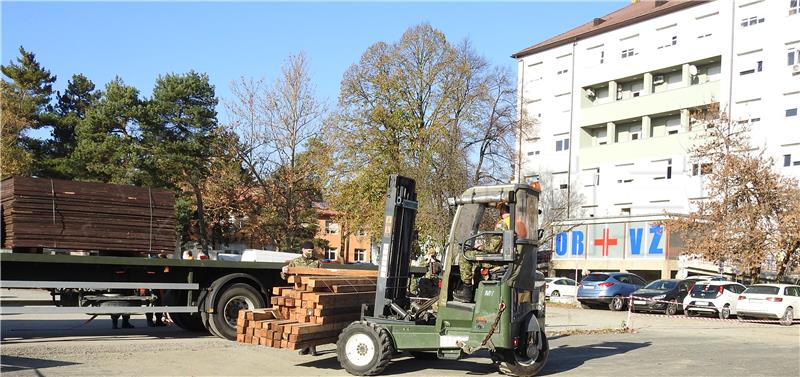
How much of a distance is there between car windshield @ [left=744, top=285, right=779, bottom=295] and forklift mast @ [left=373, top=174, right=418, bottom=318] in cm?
1954

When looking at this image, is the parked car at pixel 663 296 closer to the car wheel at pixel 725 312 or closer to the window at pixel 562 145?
the car wheel at pixel 725 312

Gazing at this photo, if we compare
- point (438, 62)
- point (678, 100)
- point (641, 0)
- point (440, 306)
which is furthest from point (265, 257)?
point (641, 0)

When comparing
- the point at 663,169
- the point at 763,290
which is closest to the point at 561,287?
the point at 763,290

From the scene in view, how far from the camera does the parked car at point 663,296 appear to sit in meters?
29.8

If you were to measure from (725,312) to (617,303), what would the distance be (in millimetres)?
4556

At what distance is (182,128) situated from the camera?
45.8m

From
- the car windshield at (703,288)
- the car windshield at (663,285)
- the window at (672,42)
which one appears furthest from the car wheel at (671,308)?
the window at (672,42)

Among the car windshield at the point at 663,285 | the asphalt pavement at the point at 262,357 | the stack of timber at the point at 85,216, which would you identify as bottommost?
the asphalt pavement at the point at 262,357

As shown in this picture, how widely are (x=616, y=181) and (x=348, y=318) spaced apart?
4633 cm

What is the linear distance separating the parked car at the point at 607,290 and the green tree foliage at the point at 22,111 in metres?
28.7

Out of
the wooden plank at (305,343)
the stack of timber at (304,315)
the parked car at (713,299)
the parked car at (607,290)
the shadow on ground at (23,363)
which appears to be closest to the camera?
the shadow on ground at (23,363)

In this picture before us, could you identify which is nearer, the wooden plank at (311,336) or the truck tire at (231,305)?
the wooden plank at (311,336)

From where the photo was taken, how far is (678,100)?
51.3 metres

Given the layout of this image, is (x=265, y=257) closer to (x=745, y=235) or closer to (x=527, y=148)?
(x=745, y=235)
